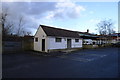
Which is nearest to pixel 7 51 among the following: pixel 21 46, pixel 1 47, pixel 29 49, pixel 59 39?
pixel 1 47

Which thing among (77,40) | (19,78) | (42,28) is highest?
(42,28)

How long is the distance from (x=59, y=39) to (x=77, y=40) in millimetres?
6929

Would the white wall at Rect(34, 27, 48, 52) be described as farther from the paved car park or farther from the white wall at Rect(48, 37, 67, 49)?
the paved car park

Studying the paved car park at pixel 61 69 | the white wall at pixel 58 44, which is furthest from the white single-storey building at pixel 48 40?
the paved car park at pixel 61 69

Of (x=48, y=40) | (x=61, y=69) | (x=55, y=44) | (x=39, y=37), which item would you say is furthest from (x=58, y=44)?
(x=61, y=69)

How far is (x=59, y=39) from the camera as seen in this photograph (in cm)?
2108

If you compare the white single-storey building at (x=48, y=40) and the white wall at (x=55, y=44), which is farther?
the white wall at (x=55, y=44)

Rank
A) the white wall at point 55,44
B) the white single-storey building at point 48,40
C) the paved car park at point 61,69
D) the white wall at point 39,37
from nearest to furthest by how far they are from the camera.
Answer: the paved car park at point 61,69 → the white single-storey building at point 48,40 → the white wall at point 55,44 → the white wall at point 39,37

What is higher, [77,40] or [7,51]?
[77,40]

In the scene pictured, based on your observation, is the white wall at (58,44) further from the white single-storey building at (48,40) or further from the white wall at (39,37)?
the white wall at (39,37)

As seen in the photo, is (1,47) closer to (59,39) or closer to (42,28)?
(42,28)

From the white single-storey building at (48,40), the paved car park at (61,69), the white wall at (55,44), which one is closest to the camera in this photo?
the paved car park at (61,69)

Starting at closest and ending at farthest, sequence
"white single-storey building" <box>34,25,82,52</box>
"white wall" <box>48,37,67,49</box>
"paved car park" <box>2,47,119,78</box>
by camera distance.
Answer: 1. "paved car park" <box>2,47,119,78</box>
2. "white single-storey building" <box>34,25,82,52</box>
3. "white wall" <box>48,37,67,49</box>

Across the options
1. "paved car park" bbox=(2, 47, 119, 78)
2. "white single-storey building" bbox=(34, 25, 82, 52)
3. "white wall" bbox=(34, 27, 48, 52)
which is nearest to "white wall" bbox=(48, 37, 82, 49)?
"white single-storey building" bbox=(34, 25, 82, 52)
